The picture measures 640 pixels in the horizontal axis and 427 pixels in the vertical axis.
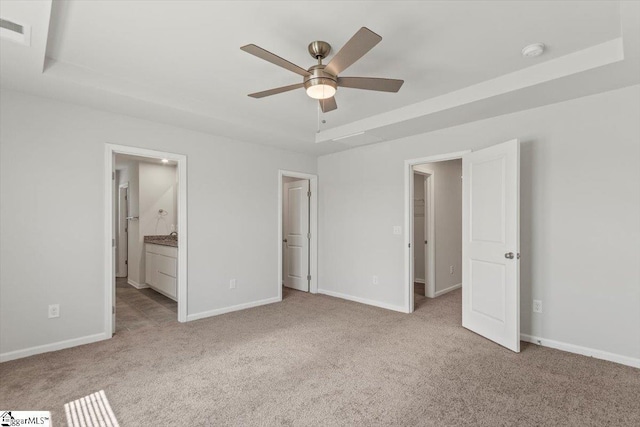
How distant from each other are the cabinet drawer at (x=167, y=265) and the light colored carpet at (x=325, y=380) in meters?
1.20

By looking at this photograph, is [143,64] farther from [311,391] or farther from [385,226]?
[385,226]

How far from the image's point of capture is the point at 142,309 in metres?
4.42

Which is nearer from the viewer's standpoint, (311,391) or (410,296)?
(311,391)

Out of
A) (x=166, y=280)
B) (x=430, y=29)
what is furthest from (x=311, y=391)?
(x=166, y=280)

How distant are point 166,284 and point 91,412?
10.1 feet

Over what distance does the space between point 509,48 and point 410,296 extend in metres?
3.04

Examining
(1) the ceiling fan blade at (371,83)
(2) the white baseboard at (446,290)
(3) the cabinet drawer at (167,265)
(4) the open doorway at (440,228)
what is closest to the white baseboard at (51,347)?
(3) the cabinet drawer at (167,265)

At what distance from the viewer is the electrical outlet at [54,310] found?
3013mm

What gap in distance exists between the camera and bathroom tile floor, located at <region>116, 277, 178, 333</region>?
3.83 m

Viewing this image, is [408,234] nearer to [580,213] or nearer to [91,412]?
[580,213]

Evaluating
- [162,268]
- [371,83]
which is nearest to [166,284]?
[162,268]

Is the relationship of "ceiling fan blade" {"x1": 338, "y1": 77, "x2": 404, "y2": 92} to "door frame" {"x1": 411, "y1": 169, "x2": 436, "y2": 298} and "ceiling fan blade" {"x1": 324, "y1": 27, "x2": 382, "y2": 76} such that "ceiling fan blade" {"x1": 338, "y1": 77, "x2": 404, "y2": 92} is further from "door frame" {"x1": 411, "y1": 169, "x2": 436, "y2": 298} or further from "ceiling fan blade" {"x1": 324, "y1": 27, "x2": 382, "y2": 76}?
"door frame" {"x1": 411, "y1": 169, "x2": 436, "y2": 298}

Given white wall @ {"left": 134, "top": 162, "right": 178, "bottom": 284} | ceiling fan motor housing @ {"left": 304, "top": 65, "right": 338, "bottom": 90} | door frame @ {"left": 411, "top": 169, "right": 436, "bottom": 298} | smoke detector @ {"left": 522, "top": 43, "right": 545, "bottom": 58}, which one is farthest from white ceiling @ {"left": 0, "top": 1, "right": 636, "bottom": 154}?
white wall @ {"left": 134, "top": 162, "right": 178, "bottom": 284}

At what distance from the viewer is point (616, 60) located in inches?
90.6
